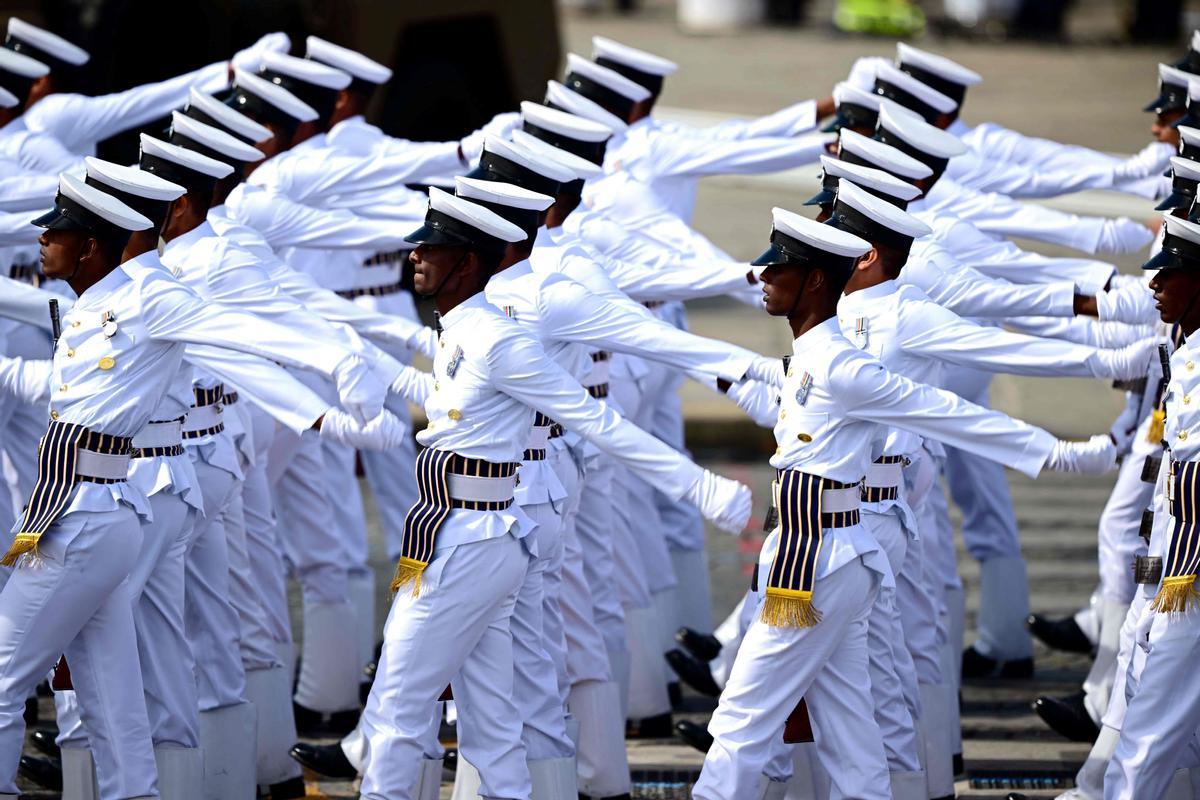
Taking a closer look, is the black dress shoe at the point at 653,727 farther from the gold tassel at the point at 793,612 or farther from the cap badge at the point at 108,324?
the cap badge at the point at 108,324

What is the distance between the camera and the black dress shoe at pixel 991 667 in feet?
30.4

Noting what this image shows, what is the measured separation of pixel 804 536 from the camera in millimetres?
6395

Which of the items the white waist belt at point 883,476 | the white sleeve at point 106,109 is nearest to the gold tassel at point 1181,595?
the white waist belt at point 883,476

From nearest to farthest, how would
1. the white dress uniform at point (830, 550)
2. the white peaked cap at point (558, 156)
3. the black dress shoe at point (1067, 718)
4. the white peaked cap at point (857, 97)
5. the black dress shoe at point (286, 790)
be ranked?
the white dress uniform at point (830, 550)
the white peaked cap at point (558, 156)
the black dress shoe at point (286, 790)
the black dress shoe at point (1067, 718)
the white peaked cap at point (857, 97)

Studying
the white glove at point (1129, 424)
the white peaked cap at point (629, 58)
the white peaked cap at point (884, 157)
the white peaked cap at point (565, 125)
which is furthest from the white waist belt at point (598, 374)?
the white glove at point (1129, 424)

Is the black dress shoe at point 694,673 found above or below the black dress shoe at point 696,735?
above

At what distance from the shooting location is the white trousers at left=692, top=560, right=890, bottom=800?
6363 mm

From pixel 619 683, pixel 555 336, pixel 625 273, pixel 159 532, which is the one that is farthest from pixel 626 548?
pixel 159 532

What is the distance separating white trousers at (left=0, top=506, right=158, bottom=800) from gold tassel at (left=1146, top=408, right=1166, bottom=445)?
3371mm

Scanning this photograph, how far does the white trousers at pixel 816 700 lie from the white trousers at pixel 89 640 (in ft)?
5.57

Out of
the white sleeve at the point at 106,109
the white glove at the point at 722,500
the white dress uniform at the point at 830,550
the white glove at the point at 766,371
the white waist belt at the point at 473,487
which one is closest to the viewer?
the white glove at the point at 722,500

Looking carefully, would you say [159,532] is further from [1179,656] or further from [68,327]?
[1179,656]

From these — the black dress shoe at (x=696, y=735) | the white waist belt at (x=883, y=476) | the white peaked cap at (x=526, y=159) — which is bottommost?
the black dress shoe at (x=696, y=735)

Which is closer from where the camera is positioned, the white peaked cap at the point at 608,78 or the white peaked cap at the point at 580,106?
the white peaked cap at the point at 580,106
